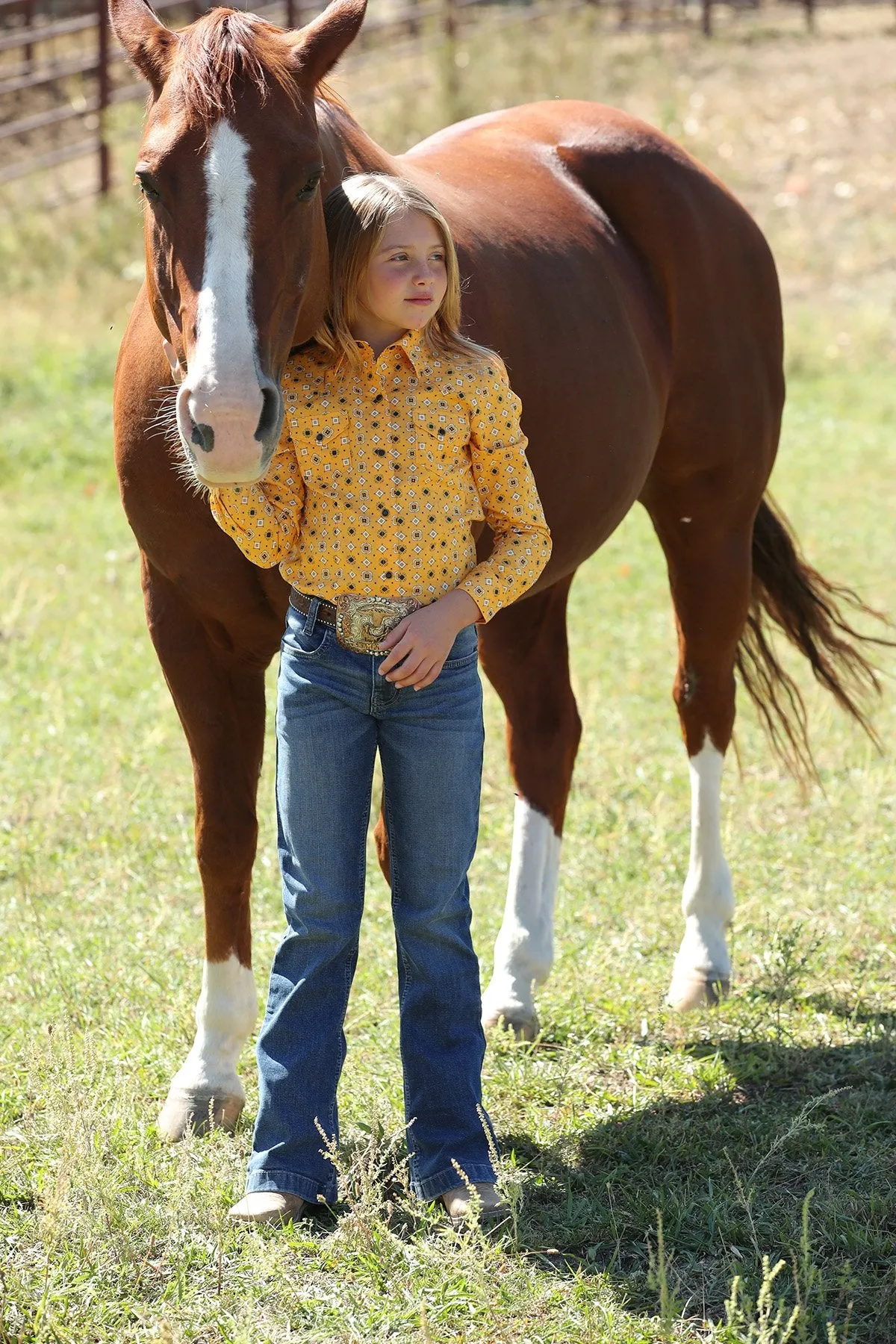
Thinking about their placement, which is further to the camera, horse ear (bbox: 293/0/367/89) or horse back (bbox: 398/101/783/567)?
horse back (bbox: 398/101/783/567)

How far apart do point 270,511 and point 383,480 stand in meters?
0.20

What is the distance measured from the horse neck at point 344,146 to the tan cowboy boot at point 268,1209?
1.86m

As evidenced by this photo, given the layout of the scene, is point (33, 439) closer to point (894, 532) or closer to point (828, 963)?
point (894, 532)

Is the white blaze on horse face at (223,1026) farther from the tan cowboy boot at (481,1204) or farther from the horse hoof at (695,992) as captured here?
the horse hoof at (695,992)

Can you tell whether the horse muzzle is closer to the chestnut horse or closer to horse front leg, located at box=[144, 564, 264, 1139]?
the chestnut horse

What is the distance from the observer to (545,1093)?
10.5 ft

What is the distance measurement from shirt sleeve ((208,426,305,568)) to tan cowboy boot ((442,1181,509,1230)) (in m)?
1.19

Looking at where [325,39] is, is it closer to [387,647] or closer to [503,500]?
[503,500]

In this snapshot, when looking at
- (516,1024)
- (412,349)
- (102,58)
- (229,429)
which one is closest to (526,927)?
(516,1024)

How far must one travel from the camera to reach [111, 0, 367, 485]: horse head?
83.0 inches

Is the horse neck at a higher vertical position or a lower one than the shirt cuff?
higher

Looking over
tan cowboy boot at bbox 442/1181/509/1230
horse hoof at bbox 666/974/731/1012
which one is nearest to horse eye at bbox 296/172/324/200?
tan cowboy boot at bbox 442/1181/509/1230

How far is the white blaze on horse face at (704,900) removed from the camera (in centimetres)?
370

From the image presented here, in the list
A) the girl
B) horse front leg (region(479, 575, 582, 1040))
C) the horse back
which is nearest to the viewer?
the girl
